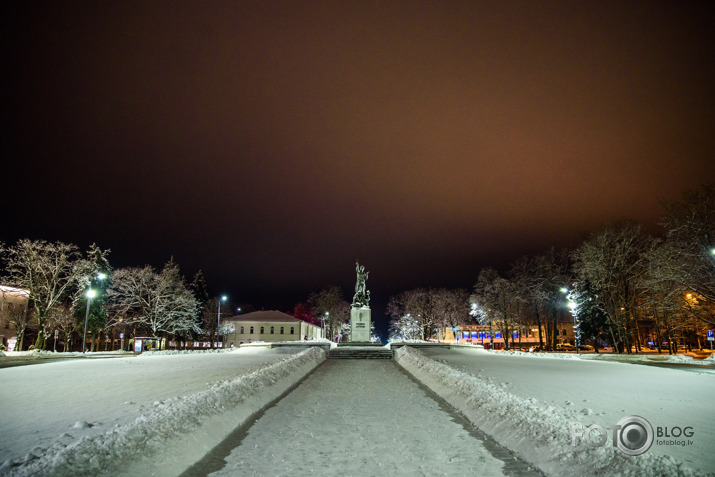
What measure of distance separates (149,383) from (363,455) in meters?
10.7

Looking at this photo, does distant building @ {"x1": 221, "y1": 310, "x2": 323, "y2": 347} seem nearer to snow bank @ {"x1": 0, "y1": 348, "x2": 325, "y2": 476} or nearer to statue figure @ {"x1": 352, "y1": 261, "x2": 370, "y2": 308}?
statue figure @ {"x1": 352, "y1": 261, "x2": 370, "y2": 308}

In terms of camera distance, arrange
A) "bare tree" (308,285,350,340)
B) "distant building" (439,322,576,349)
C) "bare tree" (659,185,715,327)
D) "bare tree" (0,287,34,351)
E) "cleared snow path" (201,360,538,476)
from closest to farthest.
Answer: "cleared snow path" (201,360,538,476), "bare tree" (659,185,715,327), "bare tree" (0,287,34,351), "distant building" (439,322,576,349), "bare tree" (308,285,350,340)

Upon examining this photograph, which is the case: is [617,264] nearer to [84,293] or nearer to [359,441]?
[359,441]

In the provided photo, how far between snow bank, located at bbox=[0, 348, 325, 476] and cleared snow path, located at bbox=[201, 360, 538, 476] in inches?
19.0

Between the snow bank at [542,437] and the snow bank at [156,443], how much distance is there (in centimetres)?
527

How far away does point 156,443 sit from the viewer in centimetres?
687

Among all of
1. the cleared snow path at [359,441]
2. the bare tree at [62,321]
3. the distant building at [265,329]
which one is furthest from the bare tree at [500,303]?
the bare tree at [62,321]

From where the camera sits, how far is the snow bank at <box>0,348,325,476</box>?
5.50 meters

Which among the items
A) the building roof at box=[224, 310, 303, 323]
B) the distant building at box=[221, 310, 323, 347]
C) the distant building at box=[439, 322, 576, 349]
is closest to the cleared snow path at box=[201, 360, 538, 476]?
the distant building at box=[439, 322, 576, 349]

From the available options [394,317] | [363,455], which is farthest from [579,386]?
[394,317]

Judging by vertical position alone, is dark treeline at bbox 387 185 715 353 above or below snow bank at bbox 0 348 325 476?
above

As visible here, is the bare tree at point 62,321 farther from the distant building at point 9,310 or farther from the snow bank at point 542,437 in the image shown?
the snow bank at point 542,437

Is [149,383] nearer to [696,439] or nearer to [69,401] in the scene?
[69,401]

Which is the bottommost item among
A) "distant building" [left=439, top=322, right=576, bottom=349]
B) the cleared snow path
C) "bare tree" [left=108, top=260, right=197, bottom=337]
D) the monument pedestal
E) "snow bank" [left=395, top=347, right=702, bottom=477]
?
"distant building" [left=439, top=322, right=576, bottom=349]
